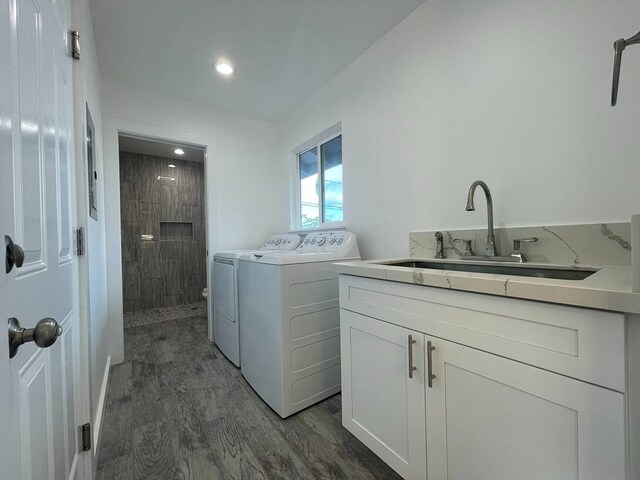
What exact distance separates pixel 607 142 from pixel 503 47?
0.67 m

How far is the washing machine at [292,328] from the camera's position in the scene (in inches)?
60.5

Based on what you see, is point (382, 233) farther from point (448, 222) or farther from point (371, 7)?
point (371, 7)

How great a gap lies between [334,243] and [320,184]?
91 centimetres

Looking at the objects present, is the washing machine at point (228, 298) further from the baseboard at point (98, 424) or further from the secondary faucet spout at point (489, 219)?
the secondary faucet spout at point (489, 219)

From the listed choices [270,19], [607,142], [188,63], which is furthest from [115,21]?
[607,142]

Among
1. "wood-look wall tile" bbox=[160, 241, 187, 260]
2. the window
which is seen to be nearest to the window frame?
the window

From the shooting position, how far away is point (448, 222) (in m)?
1.51

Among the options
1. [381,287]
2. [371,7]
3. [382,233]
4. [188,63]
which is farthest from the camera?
[188,63]

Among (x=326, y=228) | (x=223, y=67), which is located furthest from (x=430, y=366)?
(x=223, y=67)

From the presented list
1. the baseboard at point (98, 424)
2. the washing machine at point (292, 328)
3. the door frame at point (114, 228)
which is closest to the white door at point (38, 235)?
the baseboard at point (98, 424)

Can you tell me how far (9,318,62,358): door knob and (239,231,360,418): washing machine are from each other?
1.11 metres

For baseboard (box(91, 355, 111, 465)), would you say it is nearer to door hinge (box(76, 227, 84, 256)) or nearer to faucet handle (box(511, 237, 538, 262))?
door hinge (box(76, 227, 84, 256))

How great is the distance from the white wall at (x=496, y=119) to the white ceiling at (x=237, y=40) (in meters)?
0.26

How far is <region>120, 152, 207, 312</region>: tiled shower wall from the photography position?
3.97 m
